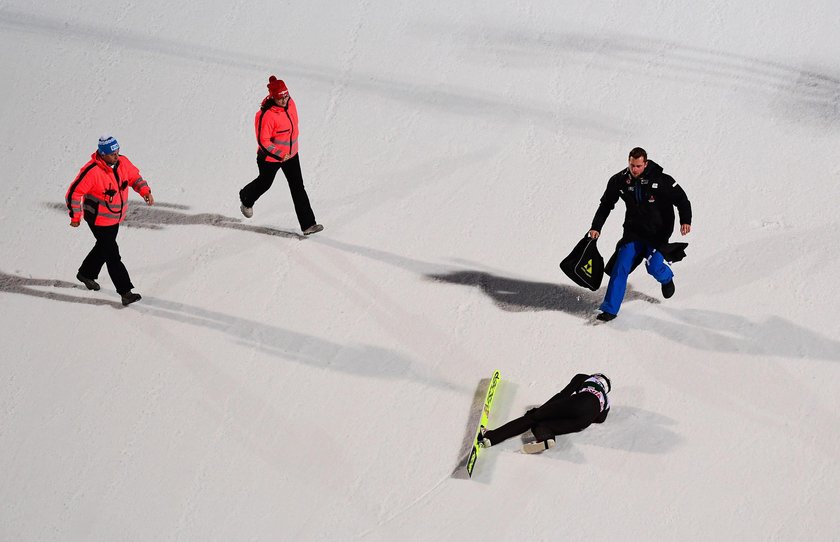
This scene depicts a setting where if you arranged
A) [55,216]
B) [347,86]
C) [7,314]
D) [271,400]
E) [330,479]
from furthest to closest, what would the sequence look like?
[347,86] → [55,216] → [7,314] → [271,400] → [330,479]

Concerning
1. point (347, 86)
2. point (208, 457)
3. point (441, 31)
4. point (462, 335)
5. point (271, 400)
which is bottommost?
point (208, 457)

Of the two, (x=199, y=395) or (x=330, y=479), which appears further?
(x=199, y=395)

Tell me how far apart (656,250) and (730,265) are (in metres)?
0.95

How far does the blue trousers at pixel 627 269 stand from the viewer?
720cm

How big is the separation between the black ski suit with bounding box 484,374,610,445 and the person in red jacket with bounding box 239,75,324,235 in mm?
2474

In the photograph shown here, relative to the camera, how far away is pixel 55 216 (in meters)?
8.31

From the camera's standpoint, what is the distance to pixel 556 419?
6555 millimetres

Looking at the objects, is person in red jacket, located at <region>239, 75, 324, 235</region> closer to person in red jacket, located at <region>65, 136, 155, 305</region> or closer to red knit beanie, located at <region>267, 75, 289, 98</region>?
red knit beanie, located at <region>267, 75, 289, 98</region>

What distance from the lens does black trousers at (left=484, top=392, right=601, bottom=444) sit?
650cm

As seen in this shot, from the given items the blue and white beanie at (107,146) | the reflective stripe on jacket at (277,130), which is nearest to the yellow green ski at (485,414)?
the reflective stripe on jacket at (277,130)

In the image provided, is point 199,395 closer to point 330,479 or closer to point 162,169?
point 330,479

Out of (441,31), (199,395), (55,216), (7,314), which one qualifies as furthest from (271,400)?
(441,31)

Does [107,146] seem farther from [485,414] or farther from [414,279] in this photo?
[485,414]

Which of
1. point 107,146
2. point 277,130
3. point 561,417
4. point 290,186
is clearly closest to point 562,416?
point 561,417
